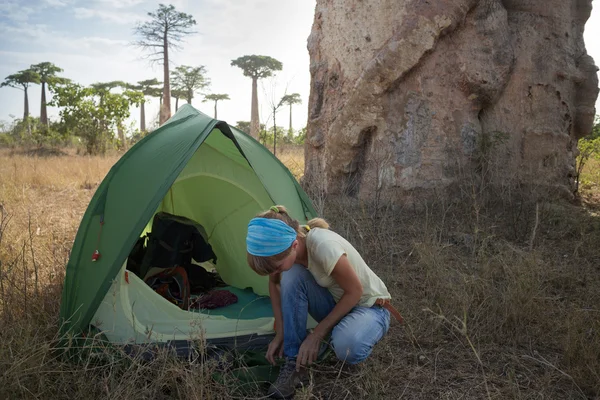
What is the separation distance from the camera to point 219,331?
8.79ft

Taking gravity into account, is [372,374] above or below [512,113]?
below

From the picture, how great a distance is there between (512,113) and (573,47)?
1189 millimetres

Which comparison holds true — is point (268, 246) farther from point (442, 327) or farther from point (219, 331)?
point (442, 327)

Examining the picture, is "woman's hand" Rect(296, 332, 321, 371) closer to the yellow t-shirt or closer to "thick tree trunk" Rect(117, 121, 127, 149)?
the yellow t-shirt

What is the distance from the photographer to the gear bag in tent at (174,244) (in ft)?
11.5

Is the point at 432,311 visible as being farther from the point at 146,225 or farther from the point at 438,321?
the point at 146,225

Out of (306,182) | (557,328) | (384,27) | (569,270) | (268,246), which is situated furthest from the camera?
(306,182)

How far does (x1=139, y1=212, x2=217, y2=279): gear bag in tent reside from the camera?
3.50 meters

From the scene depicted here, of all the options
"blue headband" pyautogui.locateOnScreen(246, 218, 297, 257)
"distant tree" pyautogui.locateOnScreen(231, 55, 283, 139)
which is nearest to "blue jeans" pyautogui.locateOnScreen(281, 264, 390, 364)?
"blue headband" pyautogui.locateOnScreen(246, 218, 297, 257)

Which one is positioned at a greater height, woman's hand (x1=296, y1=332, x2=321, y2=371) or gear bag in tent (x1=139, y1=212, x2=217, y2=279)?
gear bag in tent (x1=139, y1=212, x2=217, y2=279)

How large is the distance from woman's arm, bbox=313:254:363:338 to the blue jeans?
0.15 feet

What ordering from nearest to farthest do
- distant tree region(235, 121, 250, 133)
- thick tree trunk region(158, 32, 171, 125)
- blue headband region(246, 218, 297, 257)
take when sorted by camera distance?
blue headband region(246, 218, 297, 257) < thick tree trunk region(158, 32, 171, 125) < distant tree region(235, 121, 250, 133)

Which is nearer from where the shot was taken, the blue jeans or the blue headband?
the blue headband

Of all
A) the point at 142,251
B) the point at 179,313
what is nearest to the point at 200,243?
the point at 142,251
